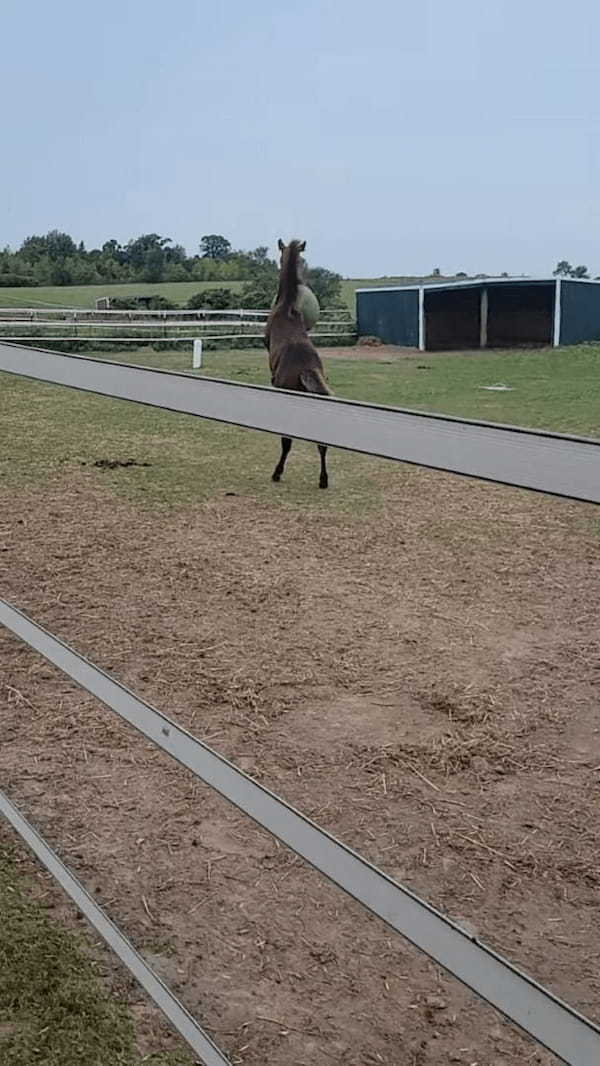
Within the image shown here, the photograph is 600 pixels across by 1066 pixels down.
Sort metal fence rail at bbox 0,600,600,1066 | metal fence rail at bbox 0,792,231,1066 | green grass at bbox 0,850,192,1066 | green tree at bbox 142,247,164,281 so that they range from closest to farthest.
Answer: metal fence rail at bbox 0,600,600,1066 → metal fence rail at bbox 0,792,231,1066 → green grass at bbox 0,850,192,1066 → green tree at bbox 142,247,164,281

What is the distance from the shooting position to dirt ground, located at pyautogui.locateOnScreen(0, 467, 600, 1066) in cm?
182

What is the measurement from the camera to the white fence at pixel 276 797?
31.0 inches

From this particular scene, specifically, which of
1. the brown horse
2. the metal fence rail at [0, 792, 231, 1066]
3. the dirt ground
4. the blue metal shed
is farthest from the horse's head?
the blue metal shed

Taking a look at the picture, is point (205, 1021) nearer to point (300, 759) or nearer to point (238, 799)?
point (238, 799)

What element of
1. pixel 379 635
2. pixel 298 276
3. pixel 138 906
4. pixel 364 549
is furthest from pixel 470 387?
pixel 138 906

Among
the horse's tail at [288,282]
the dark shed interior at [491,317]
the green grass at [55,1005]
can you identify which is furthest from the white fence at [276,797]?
the dark shed interior at [491,317]

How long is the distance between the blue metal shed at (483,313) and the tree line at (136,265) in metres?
2.66

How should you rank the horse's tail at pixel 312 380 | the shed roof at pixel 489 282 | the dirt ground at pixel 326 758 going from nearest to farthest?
the dirt ground at pixel 326 758 < the horse's tail at pixel 312 380 < the shed roof at pixel 489 282

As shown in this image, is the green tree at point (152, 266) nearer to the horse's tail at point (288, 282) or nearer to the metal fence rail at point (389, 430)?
the horse's tail at point (288, 282)

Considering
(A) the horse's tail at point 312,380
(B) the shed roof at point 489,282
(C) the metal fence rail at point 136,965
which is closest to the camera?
(C) the metal fence rail at point 136,965

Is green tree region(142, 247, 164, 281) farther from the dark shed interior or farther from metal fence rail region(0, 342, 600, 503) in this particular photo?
metal fence rail region(0, 342, 600, 503)

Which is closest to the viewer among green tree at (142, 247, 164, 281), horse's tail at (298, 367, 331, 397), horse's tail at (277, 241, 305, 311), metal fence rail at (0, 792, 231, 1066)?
metal fence rail at (0, 792, 231, 1066)

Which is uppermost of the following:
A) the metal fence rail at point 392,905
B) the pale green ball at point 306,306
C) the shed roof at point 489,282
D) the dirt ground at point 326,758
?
the shed roof at point 489,282

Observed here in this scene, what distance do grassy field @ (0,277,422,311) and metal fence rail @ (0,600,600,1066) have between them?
1844 centimetres
